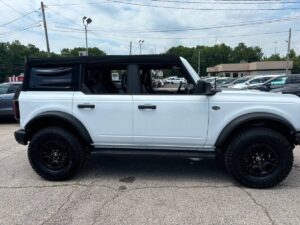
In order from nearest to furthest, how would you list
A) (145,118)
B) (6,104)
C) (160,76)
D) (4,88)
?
(145,118) < (160,76) < (6,104) < (4,88)

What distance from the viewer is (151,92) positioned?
501 cm

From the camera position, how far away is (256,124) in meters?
4.59

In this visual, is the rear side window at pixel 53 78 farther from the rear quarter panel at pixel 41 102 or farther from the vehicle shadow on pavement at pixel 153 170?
the vehicle shadow on pavement at pixel 153 170

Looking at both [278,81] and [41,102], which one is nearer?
[41,102]

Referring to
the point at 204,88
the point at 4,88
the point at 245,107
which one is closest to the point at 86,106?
the point at 204,88

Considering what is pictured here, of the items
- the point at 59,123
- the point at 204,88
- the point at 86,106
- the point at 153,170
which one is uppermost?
the point at 204,88

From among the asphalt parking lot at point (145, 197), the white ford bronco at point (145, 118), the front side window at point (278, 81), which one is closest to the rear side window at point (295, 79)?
the front side window at point (278, 81)

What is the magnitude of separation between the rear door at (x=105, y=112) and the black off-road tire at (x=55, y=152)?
0.33 metres

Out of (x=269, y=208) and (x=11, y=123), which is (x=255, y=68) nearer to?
(x=11, y=123)

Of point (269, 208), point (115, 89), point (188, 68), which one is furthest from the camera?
point (115, 89)

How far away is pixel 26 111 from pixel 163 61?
229cm

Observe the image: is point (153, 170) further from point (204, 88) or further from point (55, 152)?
point (204, 88)

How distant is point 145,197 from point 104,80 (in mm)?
2062

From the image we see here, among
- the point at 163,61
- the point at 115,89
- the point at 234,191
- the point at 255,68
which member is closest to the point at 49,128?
the point at 115,89
